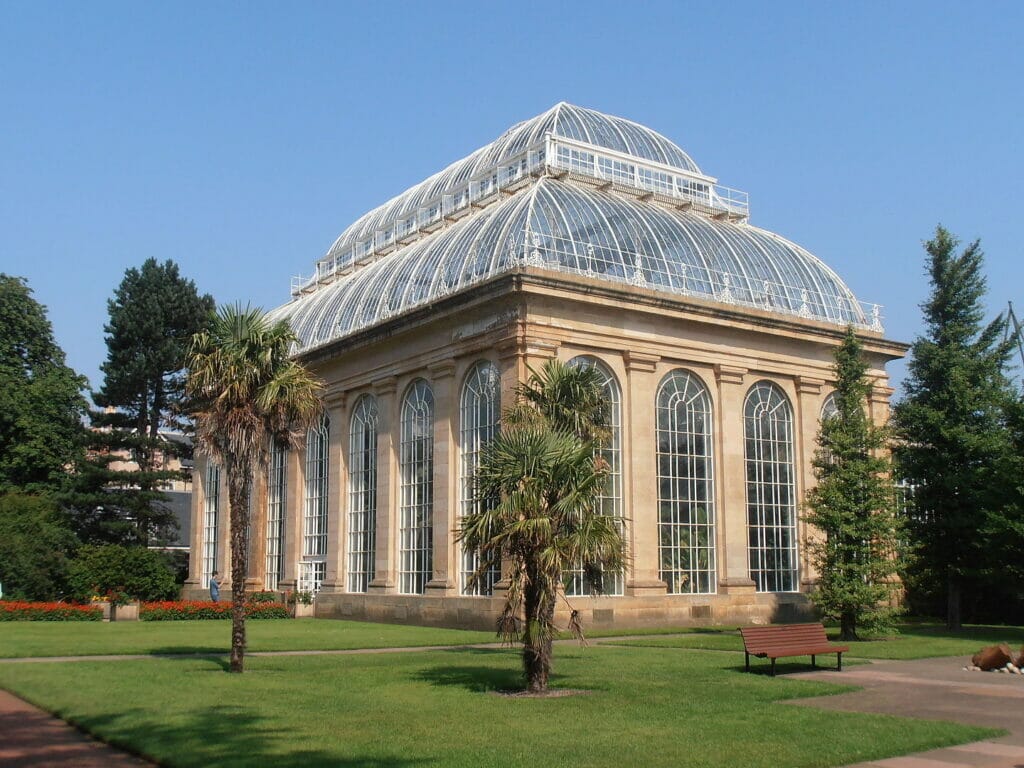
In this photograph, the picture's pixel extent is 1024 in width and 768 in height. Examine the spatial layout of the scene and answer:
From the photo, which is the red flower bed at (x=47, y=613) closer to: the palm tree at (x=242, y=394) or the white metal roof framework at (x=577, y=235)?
the white metal roof framework at (x=577, y=235)

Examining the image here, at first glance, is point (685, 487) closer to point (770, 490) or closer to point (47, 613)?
point (770, 490)

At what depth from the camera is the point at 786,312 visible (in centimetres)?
4697

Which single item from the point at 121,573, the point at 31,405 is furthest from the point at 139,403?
the point at 121,573

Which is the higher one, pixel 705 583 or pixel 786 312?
pixel 786 312

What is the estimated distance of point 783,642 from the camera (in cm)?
2275

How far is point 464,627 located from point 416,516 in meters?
6.60

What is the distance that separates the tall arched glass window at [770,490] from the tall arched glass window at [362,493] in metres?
16.7

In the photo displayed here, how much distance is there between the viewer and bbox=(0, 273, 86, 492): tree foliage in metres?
61.6

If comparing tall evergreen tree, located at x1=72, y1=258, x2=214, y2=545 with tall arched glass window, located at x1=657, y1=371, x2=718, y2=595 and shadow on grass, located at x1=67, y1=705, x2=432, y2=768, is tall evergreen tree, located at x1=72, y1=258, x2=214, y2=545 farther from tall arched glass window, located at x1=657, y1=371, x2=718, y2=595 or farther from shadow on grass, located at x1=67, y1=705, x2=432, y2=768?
shadow on grass, located at x1=67, y1=705, x2=432, y2=768

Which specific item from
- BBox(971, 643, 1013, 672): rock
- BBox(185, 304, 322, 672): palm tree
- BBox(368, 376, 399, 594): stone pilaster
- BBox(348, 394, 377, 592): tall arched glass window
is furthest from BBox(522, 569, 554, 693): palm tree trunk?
BBox(348, 394, 377, 592): tall arched glass window

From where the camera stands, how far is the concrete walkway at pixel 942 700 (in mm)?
13344

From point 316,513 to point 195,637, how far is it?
17.1 meters

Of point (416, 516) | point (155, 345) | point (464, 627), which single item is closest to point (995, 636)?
point (464, 627)

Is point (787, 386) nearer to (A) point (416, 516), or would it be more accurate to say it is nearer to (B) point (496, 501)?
(A) point (416, 516)
